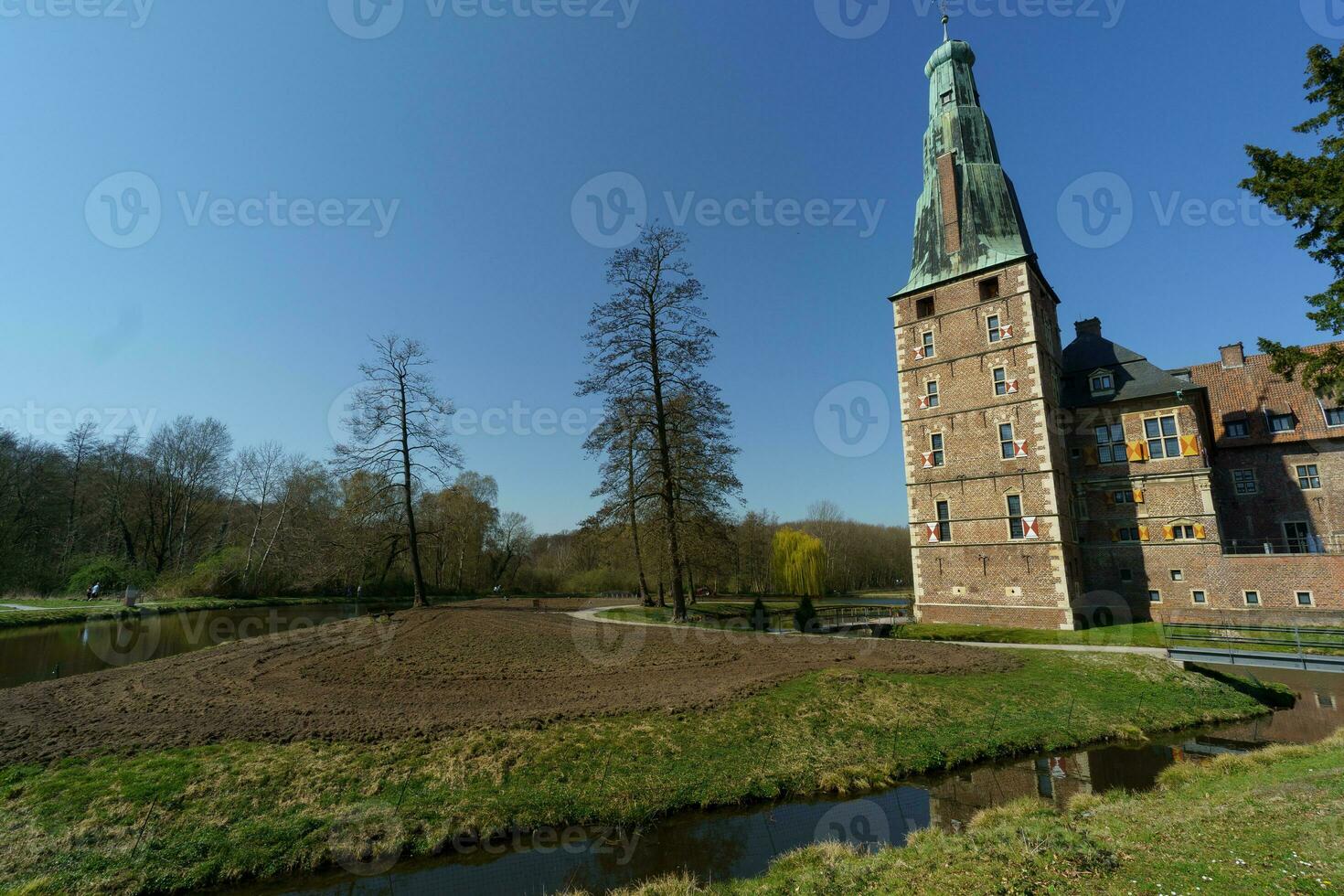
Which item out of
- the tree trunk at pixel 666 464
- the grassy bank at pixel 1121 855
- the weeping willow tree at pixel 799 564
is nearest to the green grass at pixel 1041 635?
the tree trunk at pixel 666 464

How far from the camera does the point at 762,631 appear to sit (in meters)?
23.3

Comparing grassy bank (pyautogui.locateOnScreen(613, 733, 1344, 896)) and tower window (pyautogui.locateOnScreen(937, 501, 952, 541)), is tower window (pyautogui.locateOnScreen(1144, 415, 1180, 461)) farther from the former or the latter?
grassy bank (pyautogui.locateOnScreen(613, 733, 1344, 896))

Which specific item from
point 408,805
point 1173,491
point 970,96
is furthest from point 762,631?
point 970,96

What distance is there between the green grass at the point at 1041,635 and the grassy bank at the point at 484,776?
6803mm

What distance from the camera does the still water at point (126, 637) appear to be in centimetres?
1714

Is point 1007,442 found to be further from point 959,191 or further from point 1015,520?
point 959,191

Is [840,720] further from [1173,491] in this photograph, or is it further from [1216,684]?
[1173,491]

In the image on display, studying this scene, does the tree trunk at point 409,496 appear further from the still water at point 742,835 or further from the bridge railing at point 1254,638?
the bridge railing at point 1254,638

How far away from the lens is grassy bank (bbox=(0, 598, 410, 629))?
84.0 ft

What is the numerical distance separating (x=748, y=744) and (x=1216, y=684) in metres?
15.8

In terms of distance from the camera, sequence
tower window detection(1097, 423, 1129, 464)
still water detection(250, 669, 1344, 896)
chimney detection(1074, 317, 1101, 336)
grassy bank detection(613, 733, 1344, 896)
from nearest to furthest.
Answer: grassy bank detection(613, 733, 1344, 896) → still water detection(250, 669, 1344, 896) → tower window detection(1097, 423, 1129, 464) → chimney detection(1074, 317, 1101, 336)

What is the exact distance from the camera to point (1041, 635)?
78.0 feet

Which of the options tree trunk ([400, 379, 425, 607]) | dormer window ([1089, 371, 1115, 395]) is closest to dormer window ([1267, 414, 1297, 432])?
dormer window ([1089, 371, 1115, 395])

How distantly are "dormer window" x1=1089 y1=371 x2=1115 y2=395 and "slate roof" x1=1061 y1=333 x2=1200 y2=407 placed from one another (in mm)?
191
